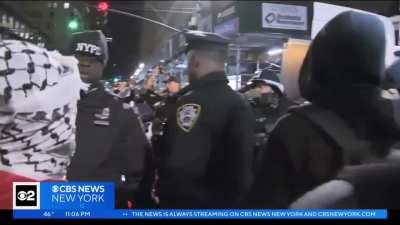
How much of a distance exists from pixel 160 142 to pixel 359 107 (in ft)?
2.27

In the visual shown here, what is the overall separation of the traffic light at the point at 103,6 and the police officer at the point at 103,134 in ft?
0.34

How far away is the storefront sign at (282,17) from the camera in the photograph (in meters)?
1.92

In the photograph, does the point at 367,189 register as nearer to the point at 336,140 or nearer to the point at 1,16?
the point at 336,140

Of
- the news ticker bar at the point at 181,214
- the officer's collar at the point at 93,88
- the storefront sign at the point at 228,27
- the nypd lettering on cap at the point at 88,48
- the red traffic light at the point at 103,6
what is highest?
the red traffic light at the point at 103,6

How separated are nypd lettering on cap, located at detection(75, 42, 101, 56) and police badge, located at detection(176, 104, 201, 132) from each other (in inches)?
14.0

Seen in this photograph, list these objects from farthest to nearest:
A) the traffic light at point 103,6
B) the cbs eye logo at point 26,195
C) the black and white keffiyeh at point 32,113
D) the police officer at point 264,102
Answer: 1. the traffic light at point 103,6
2. the police officer at point 264,102
3. the cbs eye logo at point 26,195
4. the black and white keffiyeh at point 32,113

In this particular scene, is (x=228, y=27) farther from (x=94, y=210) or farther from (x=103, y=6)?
(x=94, y=210)

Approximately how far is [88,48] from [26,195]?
53 centimetres

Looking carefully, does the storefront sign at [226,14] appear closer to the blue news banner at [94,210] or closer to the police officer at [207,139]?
the police officer at [207,139]

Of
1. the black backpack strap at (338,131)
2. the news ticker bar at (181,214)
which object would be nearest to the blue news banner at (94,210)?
the news ticker bar at (181,214)

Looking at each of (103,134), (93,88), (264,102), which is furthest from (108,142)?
(264,102)

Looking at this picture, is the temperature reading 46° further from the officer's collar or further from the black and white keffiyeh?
the officer's collar

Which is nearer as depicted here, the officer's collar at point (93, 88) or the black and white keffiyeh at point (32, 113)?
the black and white keffiyeh at point (32, 113)

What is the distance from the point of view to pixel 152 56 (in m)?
1.94
